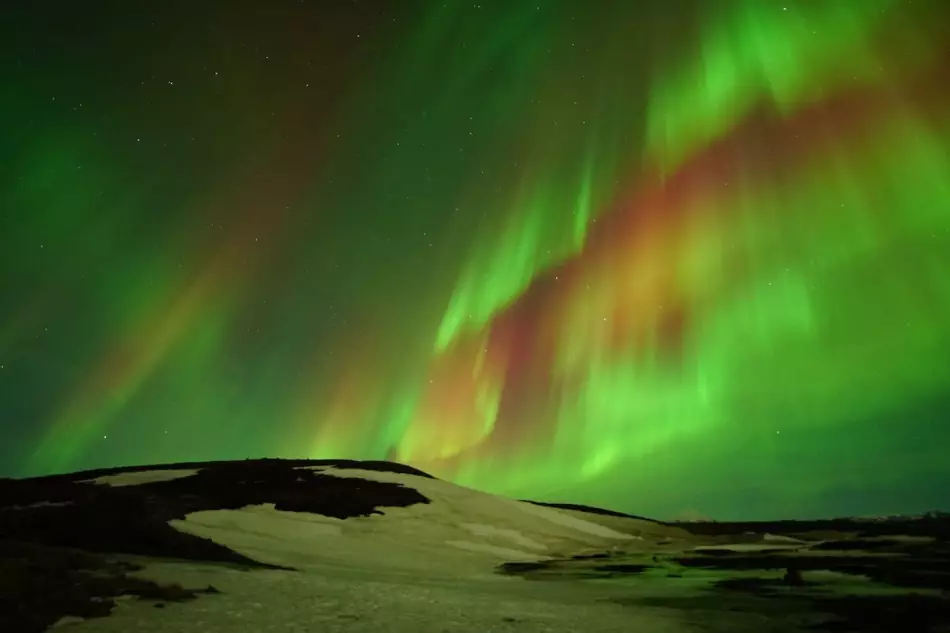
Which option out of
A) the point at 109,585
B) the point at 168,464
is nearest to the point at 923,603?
the point at 109,585

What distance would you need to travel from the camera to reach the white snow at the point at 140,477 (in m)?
60.4

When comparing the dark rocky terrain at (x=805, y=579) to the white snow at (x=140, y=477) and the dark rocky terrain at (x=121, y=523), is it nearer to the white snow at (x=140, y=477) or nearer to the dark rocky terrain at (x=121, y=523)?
the dark rocky terrain at (x=121, y=523)

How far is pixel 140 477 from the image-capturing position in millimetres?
63906

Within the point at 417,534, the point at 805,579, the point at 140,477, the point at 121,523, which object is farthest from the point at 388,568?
the point at 140,477

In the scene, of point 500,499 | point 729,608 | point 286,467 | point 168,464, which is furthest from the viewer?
point 168,464

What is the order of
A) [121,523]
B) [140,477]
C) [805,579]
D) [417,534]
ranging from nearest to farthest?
[805,579], [121,523], [417,534], [140,477]

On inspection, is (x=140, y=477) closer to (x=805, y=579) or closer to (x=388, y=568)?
(x=388, y=568)

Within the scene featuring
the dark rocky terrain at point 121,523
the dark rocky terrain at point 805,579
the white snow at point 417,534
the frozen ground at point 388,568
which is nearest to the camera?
the dark rocky terrain at point 121,523

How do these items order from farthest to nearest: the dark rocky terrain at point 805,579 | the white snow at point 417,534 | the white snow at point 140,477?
the white snow at point 140,477 < the white snow at point 417,534 < the dark rocky terrain at point 805,579

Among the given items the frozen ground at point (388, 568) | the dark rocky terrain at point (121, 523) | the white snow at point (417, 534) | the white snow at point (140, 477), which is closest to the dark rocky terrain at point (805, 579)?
the frozen ground at point (388, 568)

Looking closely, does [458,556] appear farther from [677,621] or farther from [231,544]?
[677,621]

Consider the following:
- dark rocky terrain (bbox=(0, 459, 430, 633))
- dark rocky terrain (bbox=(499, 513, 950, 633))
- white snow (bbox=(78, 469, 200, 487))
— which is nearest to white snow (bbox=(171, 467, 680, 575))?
dark rocky terrain (bbox=(0, 459, 430, 633))

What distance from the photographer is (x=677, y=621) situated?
19.5m

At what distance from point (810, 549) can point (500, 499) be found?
27.4 metres
